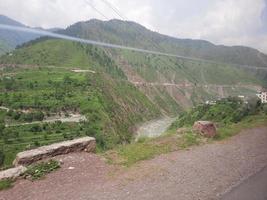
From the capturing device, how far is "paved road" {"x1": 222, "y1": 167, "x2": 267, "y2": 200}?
35.4 feet

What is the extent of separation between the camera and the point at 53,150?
13.2m

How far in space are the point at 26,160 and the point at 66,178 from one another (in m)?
1.84

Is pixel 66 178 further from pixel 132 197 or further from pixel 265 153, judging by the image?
pixel 265 153

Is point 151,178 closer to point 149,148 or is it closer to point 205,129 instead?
point 149,148

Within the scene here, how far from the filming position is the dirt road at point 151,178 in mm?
10344

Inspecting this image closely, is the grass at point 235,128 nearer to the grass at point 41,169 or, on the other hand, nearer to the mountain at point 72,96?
the grass at point 41,169

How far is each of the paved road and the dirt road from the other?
24cm

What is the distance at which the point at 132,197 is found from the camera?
1014 centimetres

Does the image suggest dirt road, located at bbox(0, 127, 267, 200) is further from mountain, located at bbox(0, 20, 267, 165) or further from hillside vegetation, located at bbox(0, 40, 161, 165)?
mountain, located at bbox(0, 20, 267, 165)

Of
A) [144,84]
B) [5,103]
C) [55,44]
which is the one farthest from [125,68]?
[5,103]

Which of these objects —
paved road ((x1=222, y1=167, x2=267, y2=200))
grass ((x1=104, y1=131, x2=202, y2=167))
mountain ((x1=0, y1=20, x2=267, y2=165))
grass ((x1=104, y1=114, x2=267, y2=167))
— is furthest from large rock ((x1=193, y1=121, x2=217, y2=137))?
mountain ((x1=0, y1=20, x2=267, y2=165))

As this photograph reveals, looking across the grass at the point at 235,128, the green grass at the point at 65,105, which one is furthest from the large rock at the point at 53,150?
the green grass at the point at 65,105

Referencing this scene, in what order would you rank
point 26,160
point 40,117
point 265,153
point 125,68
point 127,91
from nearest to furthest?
point 26,160, point 265,153, point 40,117, point 127,91, point 125,68

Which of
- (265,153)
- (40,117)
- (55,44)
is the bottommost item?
(40,117)
